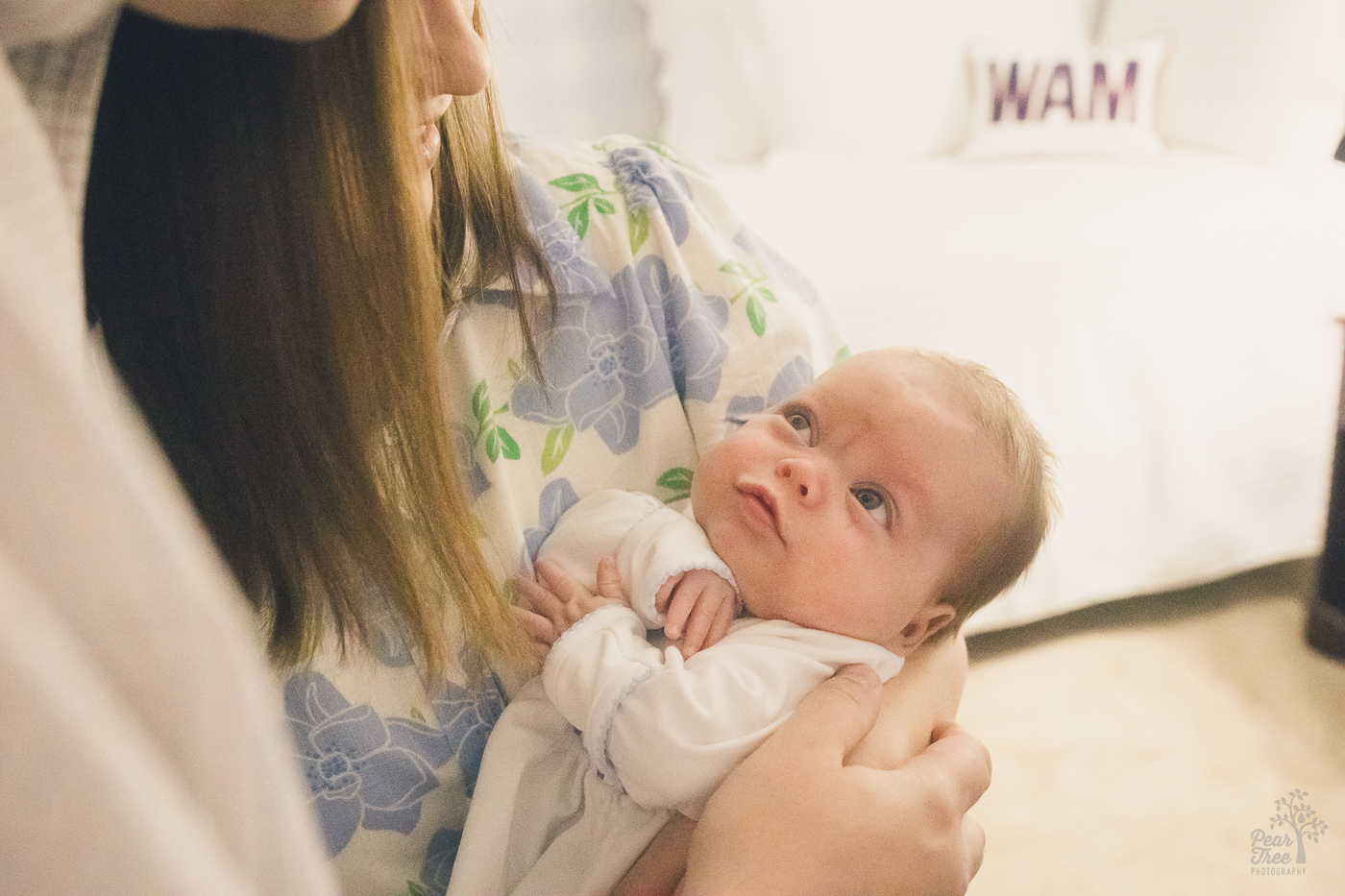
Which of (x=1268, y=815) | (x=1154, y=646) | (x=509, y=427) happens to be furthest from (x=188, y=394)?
(x=1154, y=646)

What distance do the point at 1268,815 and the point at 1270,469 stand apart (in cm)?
62

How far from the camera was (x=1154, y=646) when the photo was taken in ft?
5.36

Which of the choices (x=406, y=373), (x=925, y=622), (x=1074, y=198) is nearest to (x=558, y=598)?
(x=406, y=373)

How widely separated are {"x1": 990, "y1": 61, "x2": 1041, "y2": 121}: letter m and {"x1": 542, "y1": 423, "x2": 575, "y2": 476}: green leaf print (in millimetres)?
1703

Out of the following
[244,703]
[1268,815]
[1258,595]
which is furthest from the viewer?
[1258,595]

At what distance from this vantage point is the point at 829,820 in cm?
62

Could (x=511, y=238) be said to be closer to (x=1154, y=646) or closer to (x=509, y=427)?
(x=509, y=427)

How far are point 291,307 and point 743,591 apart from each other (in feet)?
1.45

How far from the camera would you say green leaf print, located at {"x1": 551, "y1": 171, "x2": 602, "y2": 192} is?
892 mm

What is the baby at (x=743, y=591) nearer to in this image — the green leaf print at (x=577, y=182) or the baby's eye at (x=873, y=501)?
the baby's eye at (x=873, y=501)

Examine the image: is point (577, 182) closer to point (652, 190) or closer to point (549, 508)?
point (652, 190)

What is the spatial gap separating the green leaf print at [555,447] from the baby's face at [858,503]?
0.42 ft

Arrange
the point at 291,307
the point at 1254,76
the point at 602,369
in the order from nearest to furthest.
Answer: the point at 291,307, the point at 602,369, the point at 1254,76

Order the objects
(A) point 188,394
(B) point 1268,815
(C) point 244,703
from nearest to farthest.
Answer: (C) point 244,703 → (A) point 188,394 → (B) point 1268,815
